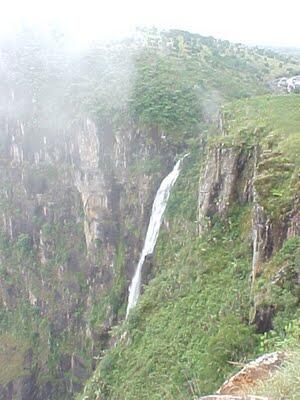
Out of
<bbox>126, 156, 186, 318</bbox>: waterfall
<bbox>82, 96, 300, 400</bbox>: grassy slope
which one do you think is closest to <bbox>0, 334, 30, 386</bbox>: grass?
<bbox>126, 156, 186, 318</bbox>: waterfall

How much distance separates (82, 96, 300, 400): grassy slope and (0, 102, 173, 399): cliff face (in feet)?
30.5

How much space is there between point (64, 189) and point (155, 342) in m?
22.3

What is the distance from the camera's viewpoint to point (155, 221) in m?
28.0

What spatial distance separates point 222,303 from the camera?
15.2 m

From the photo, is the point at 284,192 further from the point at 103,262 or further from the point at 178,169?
the point at 103,262

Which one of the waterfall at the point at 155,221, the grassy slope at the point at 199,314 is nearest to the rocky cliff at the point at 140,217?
the grassy slope at the point at 199,314

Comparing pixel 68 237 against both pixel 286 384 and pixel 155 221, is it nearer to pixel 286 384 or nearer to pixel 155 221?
pixel 155 221

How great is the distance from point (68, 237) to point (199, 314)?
22564 millimetres

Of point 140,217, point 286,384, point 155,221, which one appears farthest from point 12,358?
point 286,384

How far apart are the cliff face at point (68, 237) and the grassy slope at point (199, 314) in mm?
9283

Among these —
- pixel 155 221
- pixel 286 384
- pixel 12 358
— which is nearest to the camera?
pixel 286 384

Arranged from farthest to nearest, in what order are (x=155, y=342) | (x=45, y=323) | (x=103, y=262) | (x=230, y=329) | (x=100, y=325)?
(x=45, y=323) < (x=103, y=262) < (x=100, y=325) < (x=155, y=342) < (x=230, y=329)

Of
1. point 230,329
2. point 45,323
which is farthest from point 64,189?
point 230,329

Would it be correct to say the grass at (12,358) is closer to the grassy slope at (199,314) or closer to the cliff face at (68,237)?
the cliff face at (68,237)
